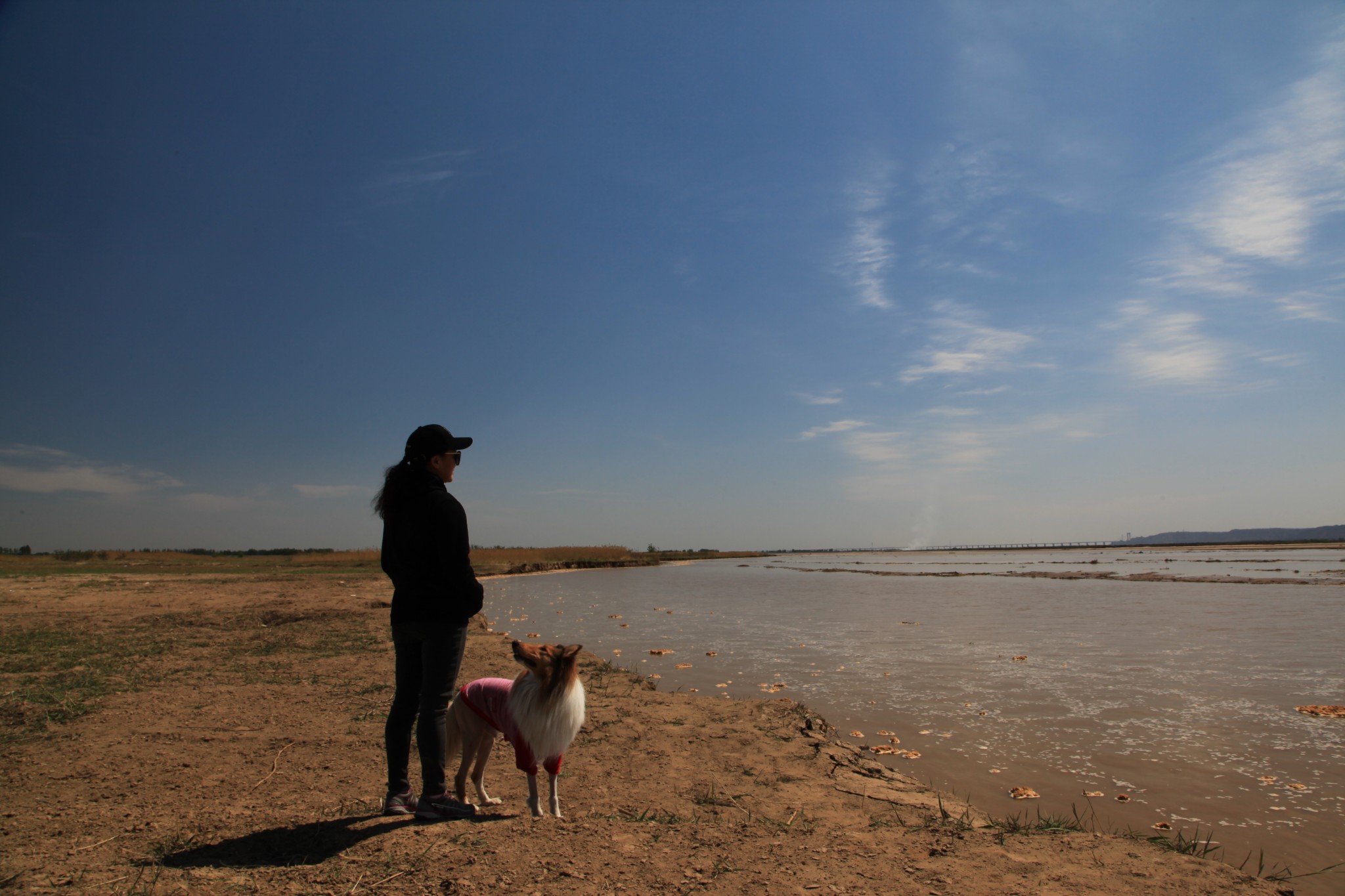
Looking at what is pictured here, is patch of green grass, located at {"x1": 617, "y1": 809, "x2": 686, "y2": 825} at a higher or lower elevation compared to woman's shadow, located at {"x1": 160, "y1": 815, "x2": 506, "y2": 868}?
lower

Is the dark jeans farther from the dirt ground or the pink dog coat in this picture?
the dirt ground

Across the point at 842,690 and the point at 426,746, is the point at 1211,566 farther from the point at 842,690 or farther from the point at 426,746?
the point at 426,746

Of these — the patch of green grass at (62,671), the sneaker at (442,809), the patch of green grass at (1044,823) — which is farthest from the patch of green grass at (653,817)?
the patch of green grass at (62,671)

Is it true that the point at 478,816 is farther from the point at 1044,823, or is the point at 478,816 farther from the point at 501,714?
the point at 1044,823

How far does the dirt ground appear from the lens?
310 centimetres

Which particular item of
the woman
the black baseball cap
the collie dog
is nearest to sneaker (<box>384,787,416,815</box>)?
the woman

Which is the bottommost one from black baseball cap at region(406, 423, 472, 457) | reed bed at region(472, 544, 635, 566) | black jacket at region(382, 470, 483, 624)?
reed bed at region(472, 544, 635, 566)

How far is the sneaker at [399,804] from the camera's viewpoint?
3.83 metres

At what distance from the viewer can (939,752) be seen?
5.83 m

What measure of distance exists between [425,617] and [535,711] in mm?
850

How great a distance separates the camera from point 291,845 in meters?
3.40

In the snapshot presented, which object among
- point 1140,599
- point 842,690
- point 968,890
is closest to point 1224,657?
point 842,690

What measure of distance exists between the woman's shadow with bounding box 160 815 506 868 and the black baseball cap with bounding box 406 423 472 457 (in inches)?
84.7

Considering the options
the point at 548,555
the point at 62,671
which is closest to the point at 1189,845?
the point at 62,671
